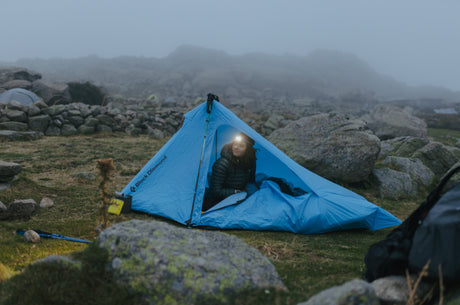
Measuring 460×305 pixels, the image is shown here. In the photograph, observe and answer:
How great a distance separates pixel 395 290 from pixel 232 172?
448cm

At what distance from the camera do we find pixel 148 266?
10.1 ft

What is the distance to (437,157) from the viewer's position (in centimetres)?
1142

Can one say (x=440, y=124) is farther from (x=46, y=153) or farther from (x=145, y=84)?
(x=145, y=84)

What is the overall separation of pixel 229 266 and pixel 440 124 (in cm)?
3649

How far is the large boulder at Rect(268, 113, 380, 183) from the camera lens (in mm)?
9672

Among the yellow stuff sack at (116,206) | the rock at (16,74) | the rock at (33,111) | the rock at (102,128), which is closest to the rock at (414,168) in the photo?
the yellow stuff sack at (116,206)

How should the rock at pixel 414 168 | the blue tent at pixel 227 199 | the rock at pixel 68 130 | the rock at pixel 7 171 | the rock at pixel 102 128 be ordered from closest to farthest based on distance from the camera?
the blue tent at pixel 227 199 → the rock at pixel 7 171 → the rock at pixel 414 168 → the rock at pixel 68 130 → the rock at pixel 102 128

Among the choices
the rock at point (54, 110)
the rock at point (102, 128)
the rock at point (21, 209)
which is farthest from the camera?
the rock at point (102, 128)

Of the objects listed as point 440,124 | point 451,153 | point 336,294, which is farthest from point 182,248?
point 440,124

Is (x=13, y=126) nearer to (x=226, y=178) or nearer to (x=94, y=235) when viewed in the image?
(x=94, y=235)

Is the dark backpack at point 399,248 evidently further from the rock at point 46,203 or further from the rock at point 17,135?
the rock at point 17,135

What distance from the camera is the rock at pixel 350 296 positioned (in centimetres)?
254

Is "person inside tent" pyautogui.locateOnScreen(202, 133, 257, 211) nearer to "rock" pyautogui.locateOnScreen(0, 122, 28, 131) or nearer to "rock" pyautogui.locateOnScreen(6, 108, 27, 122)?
"rock" pyautogui.locateOnScreen(0, 122, 28, 131)

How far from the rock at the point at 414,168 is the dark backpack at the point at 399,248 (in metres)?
7.56
